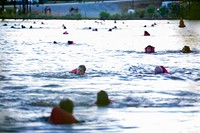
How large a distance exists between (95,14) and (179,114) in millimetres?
104782

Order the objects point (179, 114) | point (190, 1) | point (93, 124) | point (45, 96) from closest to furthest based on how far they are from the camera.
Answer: point (93, 124) < point (179, 114) < point (45, 96) < point (190, 1)

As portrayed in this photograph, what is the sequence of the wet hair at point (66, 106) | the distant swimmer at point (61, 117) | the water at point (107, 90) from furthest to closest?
the wet hair at point (66, 106) < the water at point (107, 90) < the distant swimmer at point (61, 117)

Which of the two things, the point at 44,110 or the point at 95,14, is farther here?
the point at 95,14

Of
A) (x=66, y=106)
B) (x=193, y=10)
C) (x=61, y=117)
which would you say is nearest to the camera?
(x=61, y=117)

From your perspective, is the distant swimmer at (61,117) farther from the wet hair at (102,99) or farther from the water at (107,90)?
the wet hair at (102,99)

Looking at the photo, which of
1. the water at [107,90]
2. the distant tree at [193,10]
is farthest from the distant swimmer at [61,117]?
the distant tree at [193,10]

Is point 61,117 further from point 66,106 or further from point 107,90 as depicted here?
point 107,90

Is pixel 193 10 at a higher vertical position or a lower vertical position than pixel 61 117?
higher

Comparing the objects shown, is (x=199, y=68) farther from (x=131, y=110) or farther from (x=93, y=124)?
(x=93, y=124)

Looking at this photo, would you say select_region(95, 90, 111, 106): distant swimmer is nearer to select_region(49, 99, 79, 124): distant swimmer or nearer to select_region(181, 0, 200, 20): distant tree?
select_region(49, 99, 79, 124): distant swimmer

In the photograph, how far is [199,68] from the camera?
2158cm

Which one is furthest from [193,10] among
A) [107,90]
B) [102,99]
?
[102,99]

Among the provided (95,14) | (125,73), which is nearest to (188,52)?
(125,73)

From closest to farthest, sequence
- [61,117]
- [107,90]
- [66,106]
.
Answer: [61,117]
[66,106]
[107,90]
